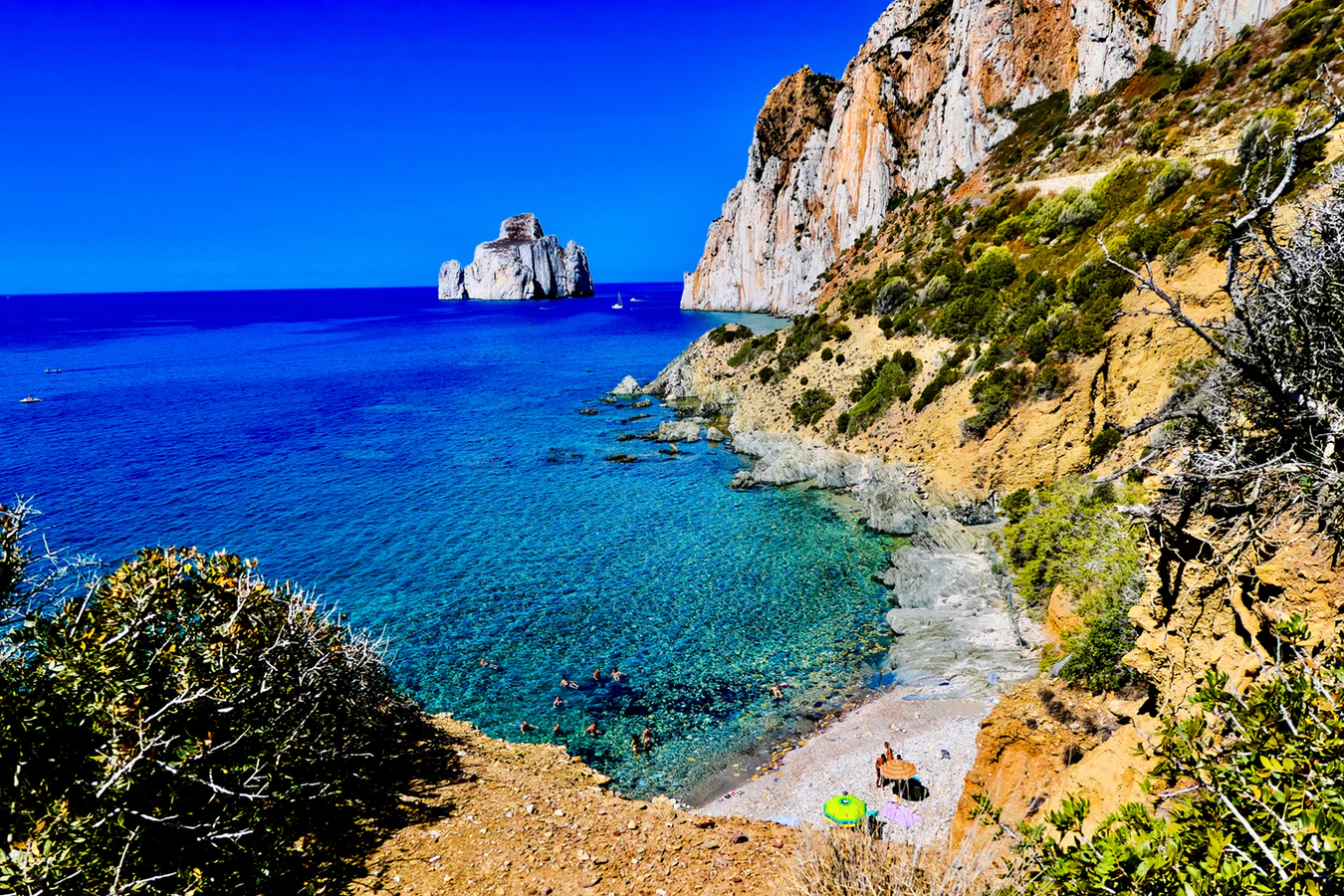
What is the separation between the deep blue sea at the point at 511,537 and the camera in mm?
18984

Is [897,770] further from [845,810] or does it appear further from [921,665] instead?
[921,665]

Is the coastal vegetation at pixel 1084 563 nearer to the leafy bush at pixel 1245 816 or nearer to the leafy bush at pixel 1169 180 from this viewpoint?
the leafy bush at pixel 1245 816

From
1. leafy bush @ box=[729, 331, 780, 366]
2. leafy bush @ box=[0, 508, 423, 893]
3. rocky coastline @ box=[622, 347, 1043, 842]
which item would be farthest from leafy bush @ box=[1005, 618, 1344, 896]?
leafy bush @ box=[729, 331, 780, 366]

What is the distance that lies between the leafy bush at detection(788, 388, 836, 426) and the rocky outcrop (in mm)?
34392

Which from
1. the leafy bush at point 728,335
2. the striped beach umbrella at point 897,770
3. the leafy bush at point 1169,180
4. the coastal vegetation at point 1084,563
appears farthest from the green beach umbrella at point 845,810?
the leafy bush at point 728,335

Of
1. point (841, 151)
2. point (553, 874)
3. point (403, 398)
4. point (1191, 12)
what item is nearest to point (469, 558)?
point (553, 874)

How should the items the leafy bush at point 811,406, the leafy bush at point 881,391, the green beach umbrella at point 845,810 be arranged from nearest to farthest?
the green beach umbrella at point 845,810 → the leafy bush at point 881,391 → the leafy bush at point 811,406

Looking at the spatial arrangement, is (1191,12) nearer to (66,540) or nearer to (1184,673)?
(1184,673)

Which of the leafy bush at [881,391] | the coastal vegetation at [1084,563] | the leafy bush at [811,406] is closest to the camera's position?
the coastal vegetation at [1084,563]

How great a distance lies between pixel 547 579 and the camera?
25.9 meters

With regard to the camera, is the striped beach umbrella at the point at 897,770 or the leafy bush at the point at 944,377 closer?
the striped beach umbrella at the point at 897,770

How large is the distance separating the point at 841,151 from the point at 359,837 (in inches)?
3761

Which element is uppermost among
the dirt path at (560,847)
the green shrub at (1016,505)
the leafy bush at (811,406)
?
the leafy bush at (811,406)

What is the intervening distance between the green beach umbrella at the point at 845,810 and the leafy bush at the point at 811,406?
27.7 meters
